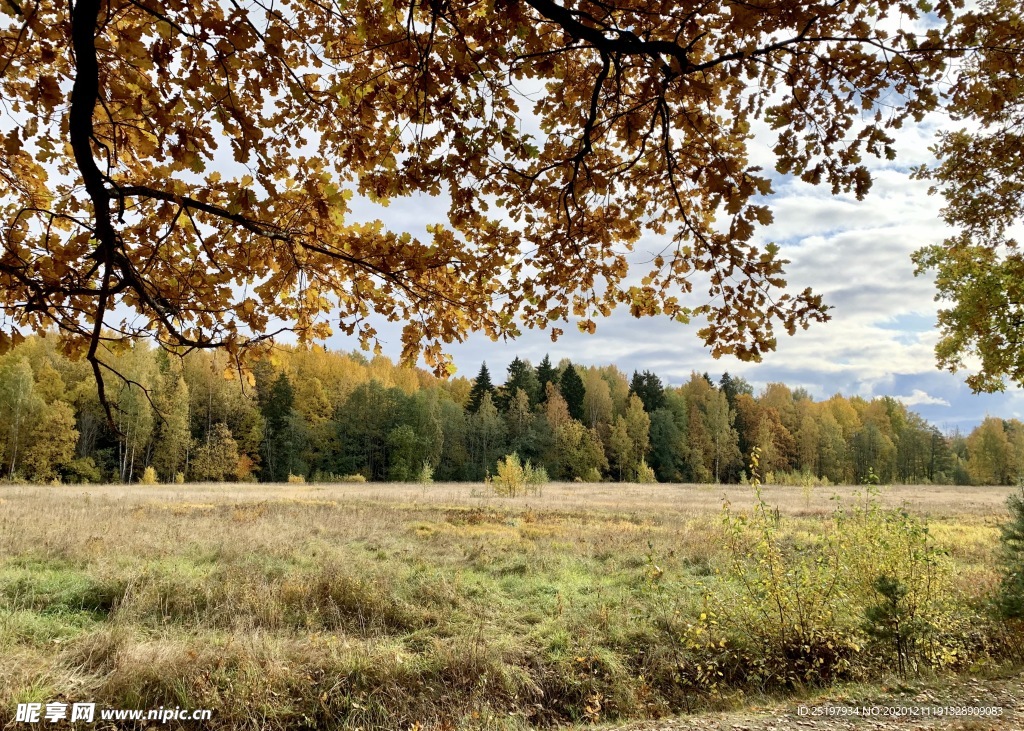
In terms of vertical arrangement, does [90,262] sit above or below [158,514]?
above

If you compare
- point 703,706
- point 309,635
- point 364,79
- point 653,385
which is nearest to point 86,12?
point 364,79

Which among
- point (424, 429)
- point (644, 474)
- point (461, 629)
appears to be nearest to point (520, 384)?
point (424, 429)

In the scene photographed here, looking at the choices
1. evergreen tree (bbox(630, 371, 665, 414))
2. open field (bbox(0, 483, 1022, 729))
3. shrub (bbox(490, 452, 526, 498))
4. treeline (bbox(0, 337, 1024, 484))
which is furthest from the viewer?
evergreen tree (bbox(630, 371, 665, 414))

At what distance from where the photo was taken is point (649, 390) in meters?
61.9

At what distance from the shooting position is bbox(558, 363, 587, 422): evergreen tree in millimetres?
58125

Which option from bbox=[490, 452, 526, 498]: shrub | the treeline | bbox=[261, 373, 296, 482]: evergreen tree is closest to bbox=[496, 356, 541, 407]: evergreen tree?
the treeline

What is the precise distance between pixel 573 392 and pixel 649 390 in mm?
9755

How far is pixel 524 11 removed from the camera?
10.3ft

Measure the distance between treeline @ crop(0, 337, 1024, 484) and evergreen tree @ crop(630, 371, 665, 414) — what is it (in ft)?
0.58

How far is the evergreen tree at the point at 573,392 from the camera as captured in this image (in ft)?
191

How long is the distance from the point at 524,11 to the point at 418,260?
1.64m

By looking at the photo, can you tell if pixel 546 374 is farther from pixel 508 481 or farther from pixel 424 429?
pixel 508 481

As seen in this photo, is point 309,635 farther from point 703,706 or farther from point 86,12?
point 86,12

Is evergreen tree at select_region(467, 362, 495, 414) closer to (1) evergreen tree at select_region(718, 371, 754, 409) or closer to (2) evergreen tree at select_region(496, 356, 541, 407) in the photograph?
(2) evergreen tree at select_region(496, 356, 541, 407)
